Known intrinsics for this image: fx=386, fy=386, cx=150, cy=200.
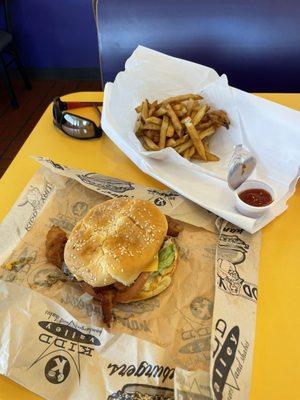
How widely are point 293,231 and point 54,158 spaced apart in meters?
0.97

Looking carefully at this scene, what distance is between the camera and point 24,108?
13.1 ft

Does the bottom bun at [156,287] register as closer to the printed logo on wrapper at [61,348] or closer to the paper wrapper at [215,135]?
the printed logo on wrapper at [61,348]

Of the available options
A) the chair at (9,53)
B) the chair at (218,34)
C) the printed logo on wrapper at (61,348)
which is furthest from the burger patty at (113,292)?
the chair at (9,53)

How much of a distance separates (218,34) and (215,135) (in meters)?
0.61

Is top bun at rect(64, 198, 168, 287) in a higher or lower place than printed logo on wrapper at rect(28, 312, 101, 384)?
higher

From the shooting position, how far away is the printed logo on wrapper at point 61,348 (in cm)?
99

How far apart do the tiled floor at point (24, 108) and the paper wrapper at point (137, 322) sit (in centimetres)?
224

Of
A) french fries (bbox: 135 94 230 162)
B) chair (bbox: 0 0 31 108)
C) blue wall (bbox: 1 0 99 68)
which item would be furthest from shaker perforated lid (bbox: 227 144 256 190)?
blue wall (bbox: 1 0 99 68)

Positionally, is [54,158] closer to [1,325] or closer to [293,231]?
[1,325]

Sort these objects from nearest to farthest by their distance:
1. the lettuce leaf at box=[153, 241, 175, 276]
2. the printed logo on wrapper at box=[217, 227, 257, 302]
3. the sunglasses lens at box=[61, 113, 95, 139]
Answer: the printed logo on wrapper at box=[217, 227, 257, 302]
the lettuce leaf at box=[153, 241, 175, 276]
the sunglasses lens at box=[61, 113, 95, 139]

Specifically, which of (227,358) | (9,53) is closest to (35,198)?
(227,358)

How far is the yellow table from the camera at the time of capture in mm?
967

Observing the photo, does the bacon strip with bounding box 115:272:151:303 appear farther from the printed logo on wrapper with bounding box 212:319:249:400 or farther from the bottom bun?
the printed logo on wrapper with bounding box 212:319:249:400

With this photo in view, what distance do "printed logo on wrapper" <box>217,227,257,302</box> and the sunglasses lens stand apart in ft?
2.42
